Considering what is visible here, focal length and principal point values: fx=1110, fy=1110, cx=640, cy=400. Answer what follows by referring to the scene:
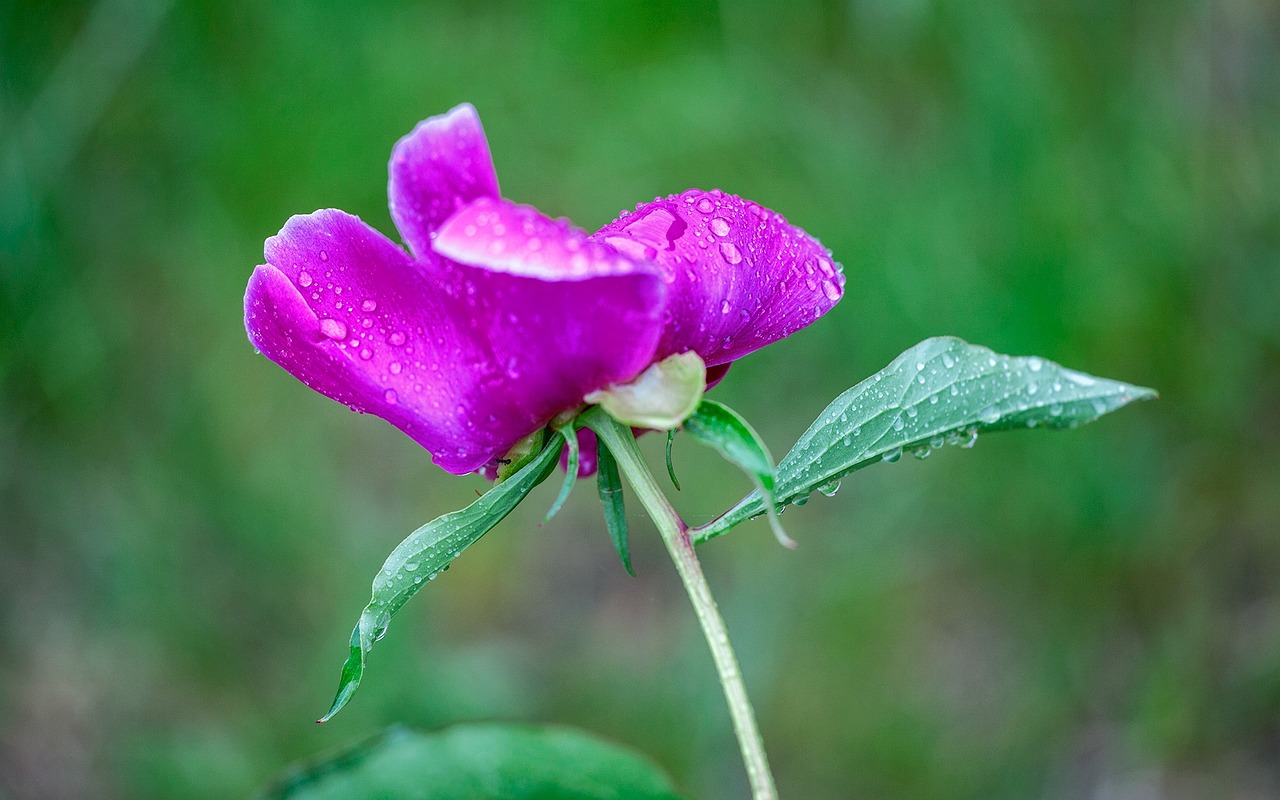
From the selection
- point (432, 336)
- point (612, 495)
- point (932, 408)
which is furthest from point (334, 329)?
point (932, 408)

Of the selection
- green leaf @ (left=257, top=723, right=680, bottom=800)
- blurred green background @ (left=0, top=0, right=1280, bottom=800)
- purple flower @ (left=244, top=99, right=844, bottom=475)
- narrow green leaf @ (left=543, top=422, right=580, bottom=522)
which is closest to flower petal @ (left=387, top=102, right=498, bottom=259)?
purple flower @ (left=244, top=99, right=844, bottom=475)

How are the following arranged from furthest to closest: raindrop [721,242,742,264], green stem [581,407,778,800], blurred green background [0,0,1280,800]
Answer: blurred green background [0,0,1280,800], raindrop [721,242,742,264], green stem [581,407,778,800]

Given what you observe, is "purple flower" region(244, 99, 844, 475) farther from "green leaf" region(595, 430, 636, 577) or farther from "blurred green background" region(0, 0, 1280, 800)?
"blurred green background" region(0, 0, 1280, 800)

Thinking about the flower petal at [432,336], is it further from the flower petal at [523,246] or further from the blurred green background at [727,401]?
the blurred green background at [727,401]

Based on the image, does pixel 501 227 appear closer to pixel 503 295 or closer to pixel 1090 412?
pixel 503 295

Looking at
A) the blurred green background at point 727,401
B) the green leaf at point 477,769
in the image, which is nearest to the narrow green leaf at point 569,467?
the green leaf at point 477,769

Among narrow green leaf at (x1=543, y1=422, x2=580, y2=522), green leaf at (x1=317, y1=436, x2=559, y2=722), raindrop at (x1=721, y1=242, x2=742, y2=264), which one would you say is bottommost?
green leaf at (x1=317, y1=436, x2=559, y2=722)
